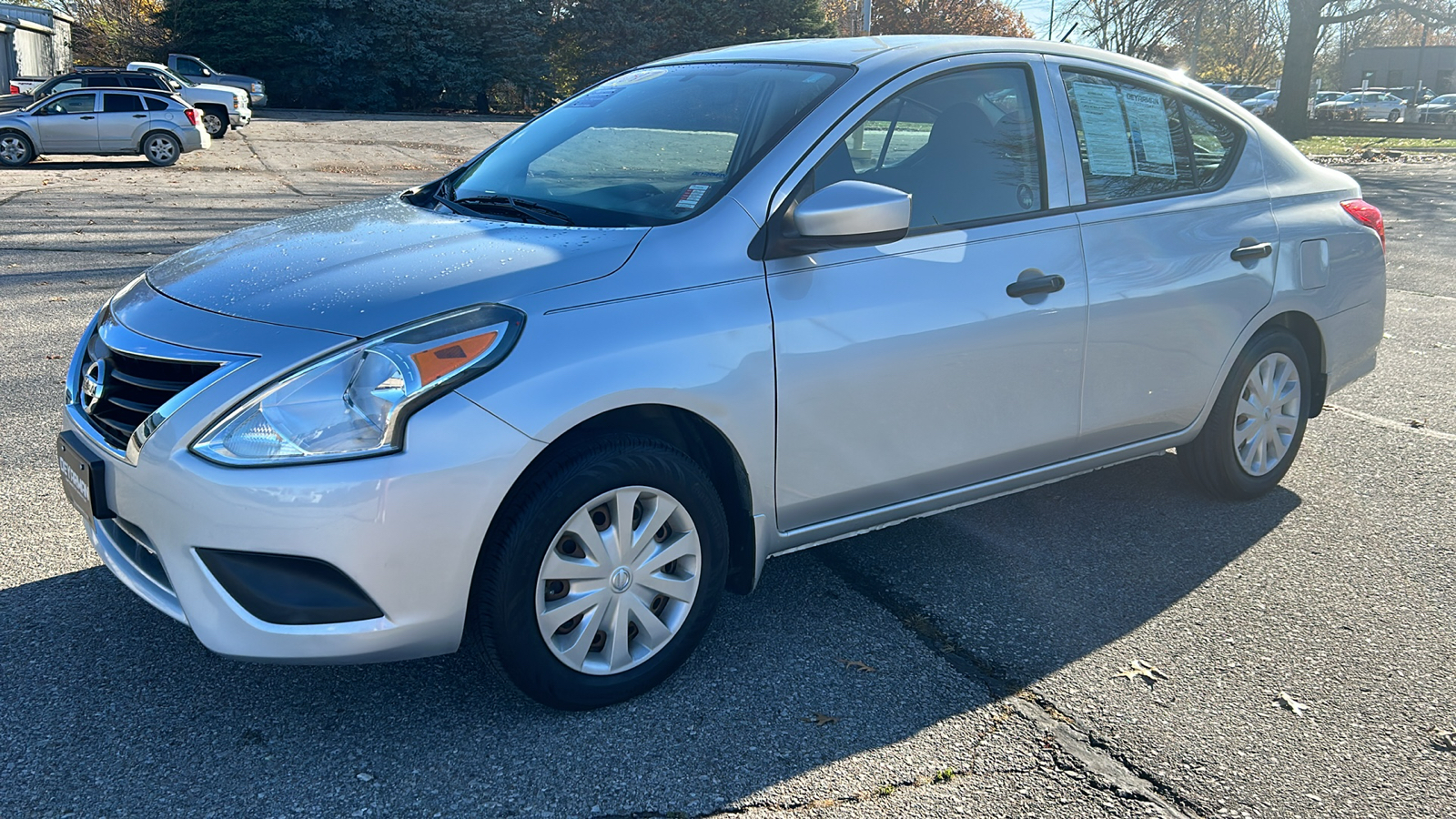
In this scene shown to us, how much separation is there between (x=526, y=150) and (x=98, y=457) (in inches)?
71.0

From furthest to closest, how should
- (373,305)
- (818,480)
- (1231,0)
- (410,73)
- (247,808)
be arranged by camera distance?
(410,73) < (1231,0) < (818,480) < (373,305) < (247,808)

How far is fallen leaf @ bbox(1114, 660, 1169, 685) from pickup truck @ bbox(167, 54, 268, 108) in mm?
34477

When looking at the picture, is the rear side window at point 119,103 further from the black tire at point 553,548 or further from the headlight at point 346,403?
the black tire at point 553,548

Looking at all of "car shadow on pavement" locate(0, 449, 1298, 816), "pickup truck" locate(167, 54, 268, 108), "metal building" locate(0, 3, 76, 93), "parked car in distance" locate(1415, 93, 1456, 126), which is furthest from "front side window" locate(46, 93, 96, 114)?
"parked car in distance" locate(1415, 93, 1456, 126)

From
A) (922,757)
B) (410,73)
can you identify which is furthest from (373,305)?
(410,73)

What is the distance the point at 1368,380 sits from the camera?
6.96 m

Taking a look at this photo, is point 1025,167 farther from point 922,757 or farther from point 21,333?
point 21,333

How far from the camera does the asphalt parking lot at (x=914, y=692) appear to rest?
278 centimetres

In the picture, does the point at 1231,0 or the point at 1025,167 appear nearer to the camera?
the point at 1025,167

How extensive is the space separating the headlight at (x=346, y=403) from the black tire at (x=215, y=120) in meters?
27.5

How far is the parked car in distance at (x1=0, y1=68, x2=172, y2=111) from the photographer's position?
2025cm

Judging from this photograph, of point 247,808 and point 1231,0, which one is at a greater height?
point 1231,0

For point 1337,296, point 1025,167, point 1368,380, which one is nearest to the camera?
→ point 1025,167

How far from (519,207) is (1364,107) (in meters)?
55.1
